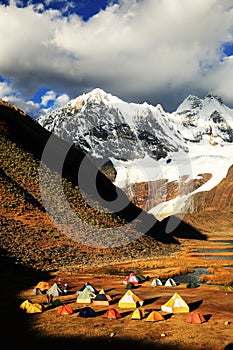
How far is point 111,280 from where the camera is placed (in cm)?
4831

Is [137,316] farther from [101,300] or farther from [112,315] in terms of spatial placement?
[101,300]

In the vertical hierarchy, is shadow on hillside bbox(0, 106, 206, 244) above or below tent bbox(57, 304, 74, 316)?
above

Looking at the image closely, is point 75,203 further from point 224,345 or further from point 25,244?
point 224,345

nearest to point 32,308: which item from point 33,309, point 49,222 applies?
point 33,309

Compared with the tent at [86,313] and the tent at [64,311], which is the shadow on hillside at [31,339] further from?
the tent at [86,313]

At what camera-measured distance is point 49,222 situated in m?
70.4

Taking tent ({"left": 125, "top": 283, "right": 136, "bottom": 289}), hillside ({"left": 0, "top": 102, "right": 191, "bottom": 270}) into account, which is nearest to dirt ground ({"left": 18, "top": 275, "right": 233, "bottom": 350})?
tent ({"left": 125, "top": 283, "right": 136, "bottom": 289})

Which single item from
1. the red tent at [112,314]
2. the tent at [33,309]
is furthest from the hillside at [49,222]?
the red tent at [112,314]

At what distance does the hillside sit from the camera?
6234cm

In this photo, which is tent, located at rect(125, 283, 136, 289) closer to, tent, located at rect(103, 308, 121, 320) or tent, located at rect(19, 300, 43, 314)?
tent, located at rect(19, 300, 43, 314)

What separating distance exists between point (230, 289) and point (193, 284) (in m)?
4.79

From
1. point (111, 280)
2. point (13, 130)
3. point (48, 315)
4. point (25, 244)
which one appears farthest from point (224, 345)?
point (13, 130)

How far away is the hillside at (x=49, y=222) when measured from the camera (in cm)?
6234

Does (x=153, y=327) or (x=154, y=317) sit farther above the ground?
(x=154, y=317)
